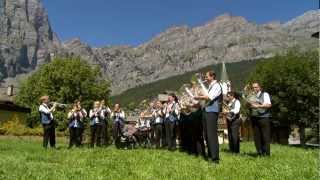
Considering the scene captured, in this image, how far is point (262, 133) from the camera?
15492 mm

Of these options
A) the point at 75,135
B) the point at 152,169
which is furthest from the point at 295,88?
the point at 152,169

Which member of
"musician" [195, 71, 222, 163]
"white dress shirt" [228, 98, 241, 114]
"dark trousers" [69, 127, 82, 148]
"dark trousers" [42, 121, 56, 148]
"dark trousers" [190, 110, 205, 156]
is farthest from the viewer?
"dark trousers" [69, 127, 82, 148]

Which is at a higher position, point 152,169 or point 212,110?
point 212,110

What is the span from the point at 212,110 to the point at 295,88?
40.8 metres

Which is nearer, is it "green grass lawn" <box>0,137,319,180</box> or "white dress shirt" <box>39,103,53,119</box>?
"green grass lawn" <box>0,137,319,180</box>

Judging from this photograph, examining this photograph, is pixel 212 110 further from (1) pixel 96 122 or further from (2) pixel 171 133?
(1) pixel 96 122

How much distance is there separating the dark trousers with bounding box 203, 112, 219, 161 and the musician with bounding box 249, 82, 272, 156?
9.15 feet

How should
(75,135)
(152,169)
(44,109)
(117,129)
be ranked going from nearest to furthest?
(152,169), (44,109), (75,135), (117,129)

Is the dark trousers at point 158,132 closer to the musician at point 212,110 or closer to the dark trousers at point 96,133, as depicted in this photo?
the dark trousers at point 96,133

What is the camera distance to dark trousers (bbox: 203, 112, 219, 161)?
41.7ft

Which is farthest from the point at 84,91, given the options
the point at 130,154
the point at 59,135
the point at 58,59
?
the point at 130,154

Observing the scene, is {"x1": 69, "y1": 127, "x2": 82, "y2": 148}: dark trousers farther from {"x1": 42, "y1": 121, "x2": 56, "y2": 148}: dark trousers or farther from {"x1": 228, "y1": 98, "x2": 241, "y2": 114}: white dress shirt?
{"x1": 228, "y1": 98, "x2": 241, "y2": 114}: white dress shirt

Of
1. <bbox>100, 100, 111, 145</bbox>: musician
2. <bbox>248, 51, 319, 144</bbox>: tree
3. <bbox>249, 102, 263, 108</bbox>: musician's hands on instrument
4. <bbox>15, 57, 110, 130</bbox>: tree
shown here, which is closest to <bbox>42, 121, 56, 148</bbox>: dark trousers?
<bbox>100, 100, 111, 145</bbox>: musician

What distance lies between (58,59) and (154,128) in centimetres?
5505
